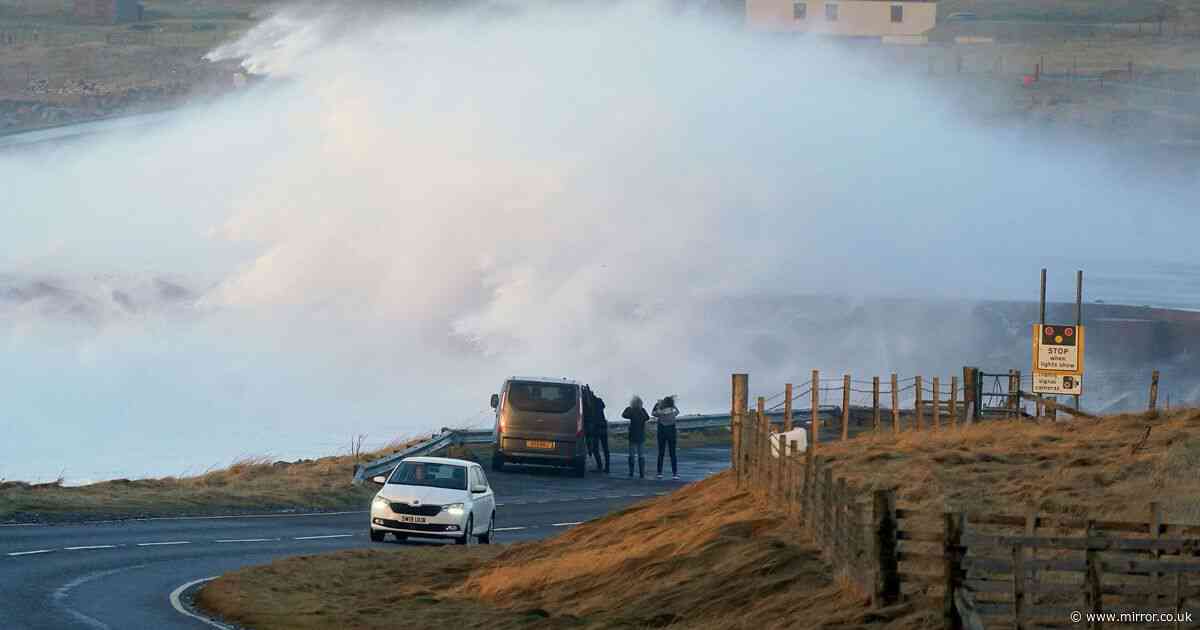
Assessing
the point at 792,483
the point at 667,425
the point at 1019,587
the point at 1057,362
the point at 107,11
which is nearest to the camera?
the point at 1019,587

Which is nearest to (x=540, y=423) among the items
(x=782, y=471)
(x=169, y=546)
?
(x=169, y=546)

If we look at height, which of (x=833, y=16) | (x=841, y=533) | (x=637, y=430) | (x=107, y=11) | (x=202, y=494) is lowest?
(x=202, y=494)

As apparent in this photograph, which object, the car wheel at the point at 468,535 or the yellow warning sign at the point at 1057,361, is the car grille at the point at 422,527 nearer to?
the car wheel at the point at 468,535

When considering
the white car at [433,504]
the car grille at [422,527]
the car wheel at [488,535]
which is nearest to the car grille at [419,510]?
the white car at [433,504]

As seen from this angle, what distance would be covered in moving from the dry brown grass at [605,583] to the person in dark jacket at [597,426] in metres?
14.1

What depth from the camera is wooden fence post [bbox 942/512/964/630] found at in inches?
573

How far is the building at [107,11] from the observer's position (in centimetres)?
15625

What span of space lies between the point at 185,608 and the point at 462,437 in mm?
21417

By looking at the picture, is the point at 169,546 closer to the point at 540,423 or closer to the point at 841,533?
the point at 540,423

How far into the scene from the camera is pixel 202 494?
37562 mm

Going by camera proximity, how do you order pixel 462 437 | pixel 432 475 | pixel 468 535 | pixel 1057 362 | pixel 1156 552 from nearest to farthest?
1. pixel 1156 552
2. pixel 468 535
3. pixel 432 475
4. pixel 1057 362
5. pixel 462 437

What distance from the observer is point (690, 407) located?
200ft

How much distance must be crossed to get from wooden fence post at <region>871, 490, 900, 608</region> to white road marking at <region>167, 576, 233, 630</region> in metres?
7.07

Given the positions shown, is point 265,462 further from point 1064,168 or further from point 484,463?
point 1064,168
